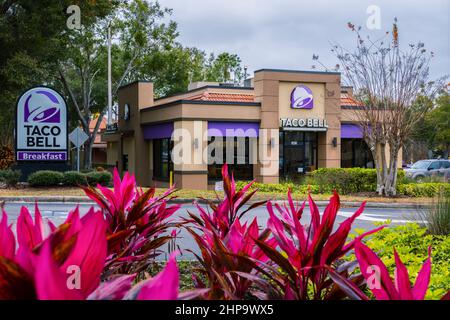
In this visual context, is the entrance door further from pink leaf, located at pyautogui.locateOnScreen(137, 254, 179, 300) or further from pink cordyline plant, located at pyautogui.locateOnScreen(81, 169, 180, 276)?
pink leaf, located at pyautogui.locateOnScreen(137, 254, 179, 300)

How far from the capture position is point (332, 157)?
1228 inches

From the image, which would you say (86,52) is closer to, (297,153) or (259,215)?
(297,153)

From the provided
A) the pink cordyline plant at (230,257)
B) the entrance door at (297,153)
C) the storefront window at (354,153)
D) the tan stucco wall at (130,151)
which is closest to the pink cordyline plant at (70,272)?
the pink cordyline plant at (230,257)

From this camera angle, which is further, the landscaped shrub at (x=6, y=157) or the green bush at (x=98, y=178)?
the landscaped shrub at (x=6, y=157)

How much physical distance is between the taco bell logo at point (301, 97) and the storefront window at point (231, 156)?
121 inches

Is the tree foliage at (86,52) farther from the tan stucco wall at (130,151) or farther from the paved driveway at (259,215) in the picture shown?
the paved driveway at (259,215)

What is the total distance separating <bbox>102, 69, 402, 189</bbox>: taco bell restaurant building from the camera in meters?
28.4

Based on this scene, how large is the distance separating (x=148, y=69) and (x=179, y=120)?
14532 mm

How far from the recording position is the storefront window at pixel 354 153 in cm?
3275

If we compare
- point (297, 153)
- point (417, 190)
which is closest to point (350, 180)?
point (417, 190)
